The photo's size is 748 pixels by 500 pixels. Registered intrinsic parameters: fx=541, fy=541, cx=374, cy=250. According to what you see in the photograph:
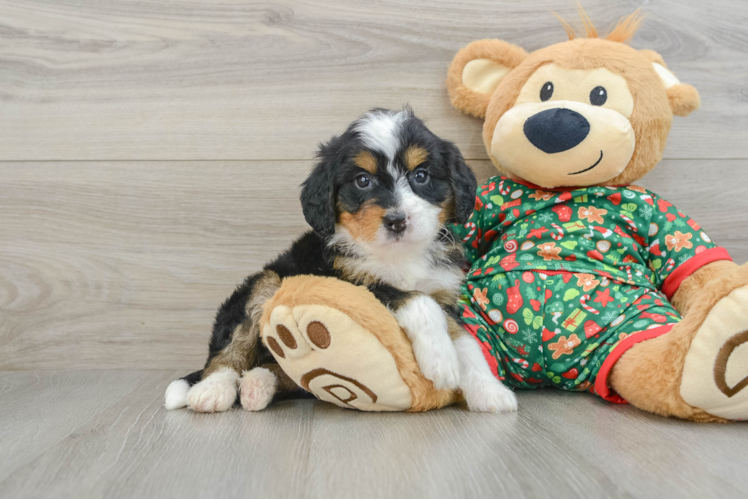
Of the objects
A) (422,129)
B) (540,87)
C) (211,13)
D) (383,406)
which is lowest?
(383,406)

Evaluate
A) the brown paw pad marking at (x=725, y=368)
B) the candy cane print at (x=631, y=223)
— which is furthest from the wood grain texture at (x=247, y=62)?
the brown paw pad marking at (x=725, y=368)

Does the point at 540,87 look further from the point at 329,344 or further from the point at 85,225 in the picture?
the point at 85,225

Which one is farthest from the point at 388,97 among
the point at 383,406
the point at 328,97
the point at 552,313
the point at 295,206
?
the point at 383,406

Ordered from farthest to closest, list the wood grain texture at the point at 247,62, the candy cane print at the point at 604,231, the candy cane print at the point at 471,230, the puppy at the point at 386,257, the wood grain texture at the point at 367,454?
the wood grain texture at the point at 247,62 < the candy cane print at the point at 471,230 < the candy cane print at the point at 604,231 < the puppy at the point at 386,257 < the wood grain texture at the point at 367,454

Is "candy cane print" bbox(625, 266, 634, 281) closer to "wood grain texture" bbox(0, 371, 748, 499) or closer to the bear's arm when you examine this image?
the bear's arm

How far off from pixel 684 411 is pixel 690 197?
46.7 inches

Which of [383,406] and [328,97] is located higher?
[328,97]

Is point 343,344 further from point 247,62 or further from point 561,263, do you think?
point 247,62

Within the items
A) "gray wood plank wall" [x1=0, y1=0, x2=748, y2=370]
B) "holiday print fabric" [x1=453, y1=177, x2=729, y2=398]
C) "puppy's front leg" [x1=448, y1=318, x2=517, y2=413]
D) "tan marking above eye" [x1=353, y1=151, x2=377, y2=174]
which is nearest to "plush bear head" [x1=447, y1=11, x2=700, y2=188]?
"holiday print fabric" [x1=453, y1=177, x2=729, y2=398]

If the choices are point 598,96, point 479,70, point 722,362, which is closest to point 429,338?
point 722,362

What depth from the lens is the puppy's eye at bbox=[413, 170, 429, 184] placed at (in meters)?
1.55

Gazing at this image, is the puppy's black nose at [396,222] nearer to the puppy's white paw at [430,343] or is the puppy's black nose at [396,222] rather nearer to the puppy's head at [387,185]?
the puppy's head at [387,185]

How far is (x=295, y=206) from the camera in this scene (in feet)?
7.18

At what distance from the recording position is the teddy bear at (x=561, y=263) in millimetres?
1365
